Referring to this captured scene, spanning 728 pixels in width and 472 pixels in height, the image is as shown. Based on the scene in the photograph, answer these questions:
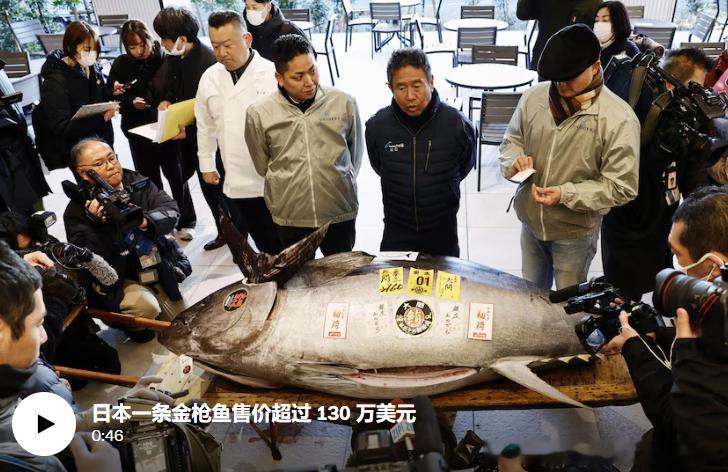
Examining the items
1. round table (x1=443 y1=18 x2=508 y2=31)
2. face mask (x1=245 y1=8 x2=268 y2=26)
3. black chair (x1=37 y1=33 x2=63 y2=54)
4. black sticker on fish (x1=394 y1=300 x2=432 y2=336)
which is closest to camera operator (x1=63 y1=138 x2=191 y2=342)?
black sticker on fish (x1=394 y1=300 x2=432 y2=336)

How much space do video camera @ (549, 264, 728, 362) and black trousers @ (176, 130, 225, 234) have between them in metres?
2.30

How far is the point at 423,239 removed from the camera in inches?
104

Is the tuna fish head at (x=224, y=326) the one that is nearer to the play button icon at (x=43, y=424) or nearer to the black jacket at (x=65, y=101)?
the play button icon at (x=43, y=424)

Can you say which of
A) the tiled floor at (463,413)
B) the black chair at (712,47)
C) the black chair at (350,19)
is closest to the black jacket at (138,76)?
the tiled floor at (463,413)

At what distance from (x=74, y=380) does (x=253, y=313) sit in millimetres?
1296

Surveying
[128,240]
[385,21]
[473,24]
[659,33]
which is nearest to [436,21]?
[385,21]

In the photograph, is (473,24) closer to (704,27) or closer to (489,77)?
(489,77)

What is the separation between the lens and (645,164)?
2.48m

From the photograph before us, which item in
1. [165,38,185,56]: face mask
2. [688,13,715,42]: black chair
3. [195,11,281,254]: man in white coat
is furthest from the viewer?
[688,13,715,42]: black chair

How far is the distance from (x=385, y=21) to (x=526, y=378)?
A: 23.5ft

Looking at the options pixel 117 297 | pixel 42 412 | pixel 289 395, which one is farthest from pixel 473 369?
pixel 117 297

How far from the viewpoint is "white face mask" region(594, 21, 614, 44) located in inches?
125

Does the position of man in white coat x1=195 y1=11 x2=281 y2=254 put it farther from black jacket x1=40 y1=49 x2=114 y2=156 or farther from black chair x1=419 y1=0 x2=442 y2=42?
black chair x1=419 y1=0 x2=442 y2=42

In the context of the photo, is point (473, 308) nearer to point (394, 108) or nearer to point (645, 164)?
point (394, 108)
